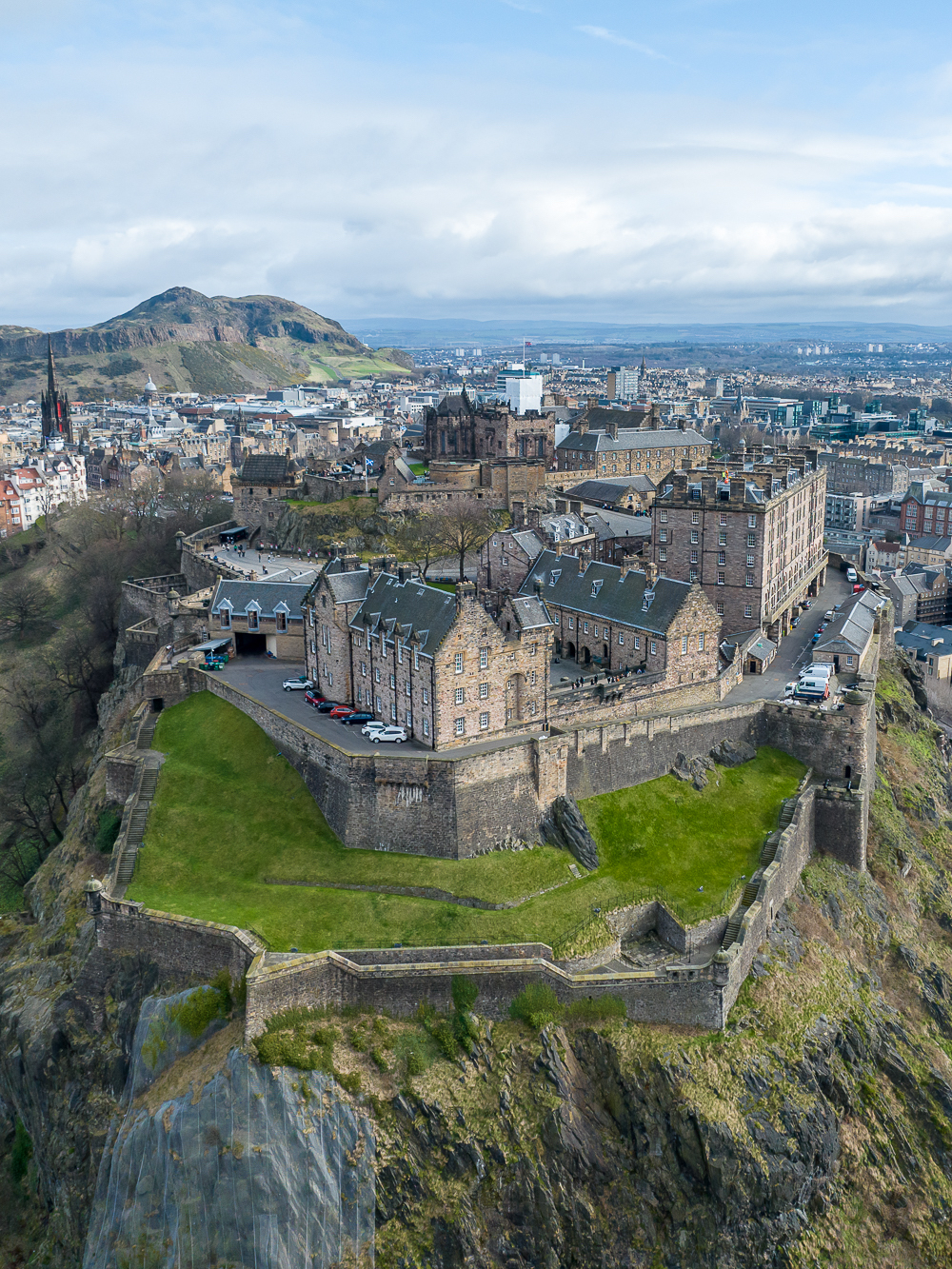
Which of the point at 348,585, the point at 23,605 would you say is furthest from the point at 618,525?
the point at 23,605

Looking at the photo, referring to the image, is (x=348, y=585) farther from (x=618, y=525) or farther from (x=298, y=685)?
(x=618, y=525)

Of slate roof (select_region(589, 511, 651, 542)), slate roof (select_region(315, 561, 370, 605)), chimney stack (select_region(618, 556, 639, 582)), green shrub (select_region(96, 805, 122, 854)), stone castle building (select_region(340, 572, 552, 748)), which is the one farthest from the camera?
slate roof (select_region(589, 511, 651, 542))

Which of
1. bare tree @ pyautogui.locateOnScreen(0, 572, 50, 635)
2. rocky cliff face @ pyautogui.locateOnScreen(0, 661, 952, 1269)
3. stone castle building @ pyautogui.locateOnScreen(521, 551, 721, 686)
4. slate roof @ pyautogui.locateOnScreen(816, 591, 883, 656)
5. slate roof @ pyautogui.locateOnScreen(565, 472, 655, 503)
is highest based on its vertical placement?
slate roof @ pyautogui.locateOnScreen(565, 472, 655, 503)

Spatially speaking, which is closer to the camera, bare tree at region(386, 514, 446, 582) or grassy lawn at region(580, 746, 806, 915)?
grassy lawn at region(580, 746, 806, 915)

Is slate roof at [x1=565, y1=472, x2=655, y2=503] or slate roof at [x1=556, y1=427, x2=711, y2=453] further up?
slate roof at [x1=556, y1=427, x2=711, y2=453]

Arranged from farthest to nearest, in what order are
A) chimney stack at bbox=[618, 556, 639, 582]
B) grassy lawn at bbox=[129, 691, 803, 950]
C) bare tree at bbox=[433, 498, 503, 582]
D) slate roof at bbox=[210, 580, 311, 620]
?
bare tree at bbox=[433, 498, 503, 582] → slate roof at bbox=[210, 580, 311, 620] → chimney stack at bbox=[618, 556, 639, 582] → grassy lawn at bbox=[129, 691, 803, 950]

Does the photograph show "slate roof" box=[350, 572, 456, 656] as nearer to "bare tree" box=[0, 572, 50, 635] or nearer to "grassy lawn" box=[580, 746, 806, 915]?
"grassy lawn" box=[580, 746, 806, 915]

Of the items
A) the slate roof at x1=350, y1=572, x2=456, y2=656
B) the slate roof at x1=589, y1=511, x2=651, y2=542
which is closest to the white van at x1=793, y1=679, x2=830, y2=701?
the slate roof at x1=589, y1=511, x2=651, y2=542
